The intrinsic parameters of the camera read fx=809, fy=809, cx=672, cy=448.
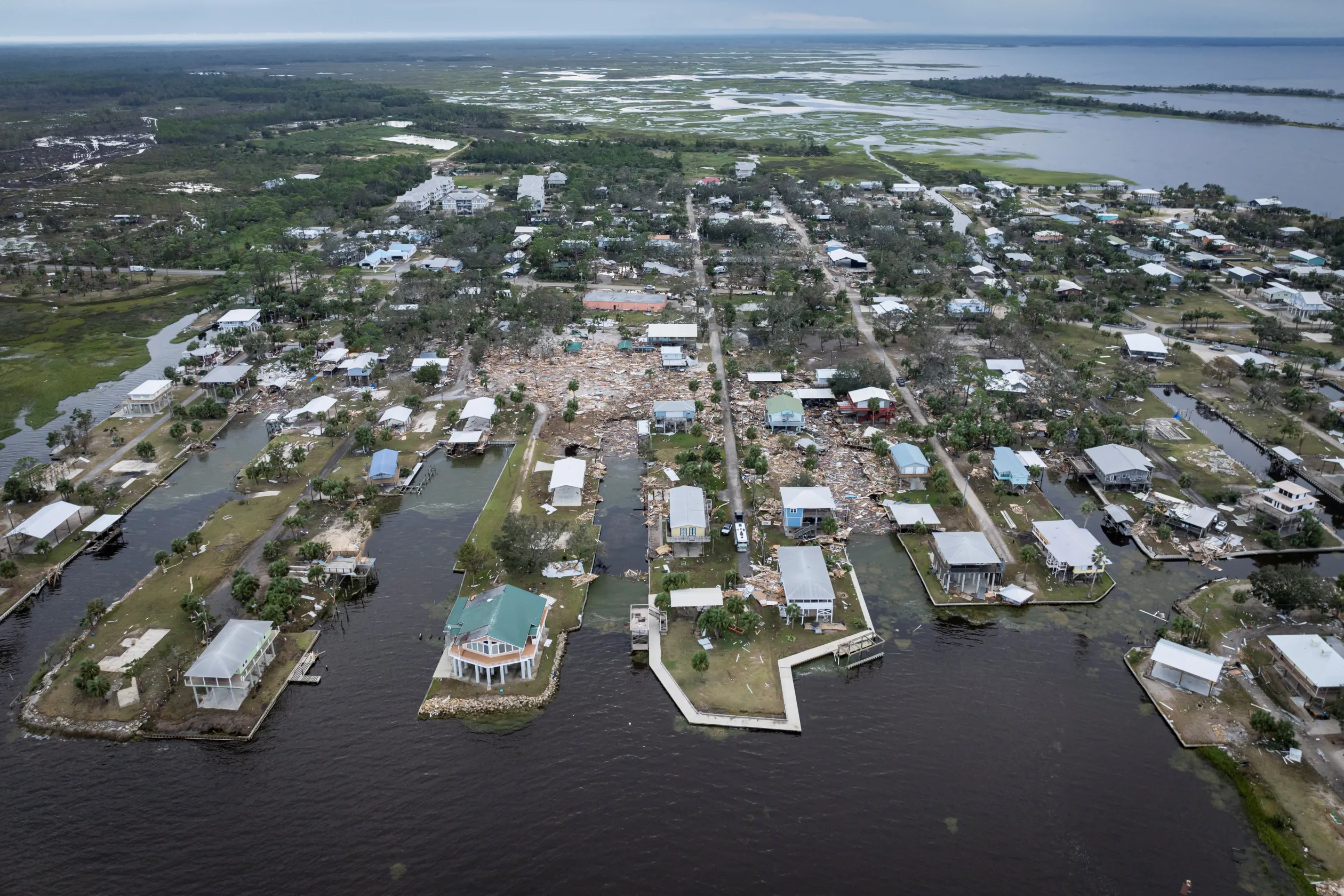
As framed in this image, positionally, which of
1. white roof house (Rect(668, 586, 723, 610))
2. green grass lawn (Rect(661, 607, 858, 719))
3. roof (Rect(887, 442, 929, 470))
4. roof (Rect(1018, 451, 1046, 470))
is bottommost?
green grass lawn (Rect(661, 607, 858, 719))

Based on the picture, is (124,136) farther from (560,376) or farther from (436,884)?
(436,884)

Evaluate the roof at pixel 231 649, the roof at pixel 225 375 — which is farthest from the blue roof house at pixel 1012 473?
the roof at pixel 225 375

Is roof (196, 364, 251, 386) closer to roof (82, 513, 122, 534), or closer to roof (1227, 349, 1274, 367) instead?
roof (82, 513, 122, 534)

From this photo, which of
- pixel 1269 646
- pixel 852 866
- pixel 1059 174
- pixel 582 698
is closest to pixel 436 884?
pixel 582 698

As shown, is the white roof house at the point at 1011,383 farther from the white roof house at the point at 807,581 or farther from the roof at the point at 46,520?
the roof at the point at 46,520

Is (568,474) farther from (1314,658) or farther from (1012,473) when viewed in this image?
(1314,658)

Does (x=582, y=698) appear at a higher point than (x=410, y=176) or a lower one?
lower

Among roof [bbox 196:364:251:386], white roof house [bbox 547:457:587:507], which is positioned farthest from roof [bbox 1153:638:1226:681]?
roof [bbox 196:364:251:386]
